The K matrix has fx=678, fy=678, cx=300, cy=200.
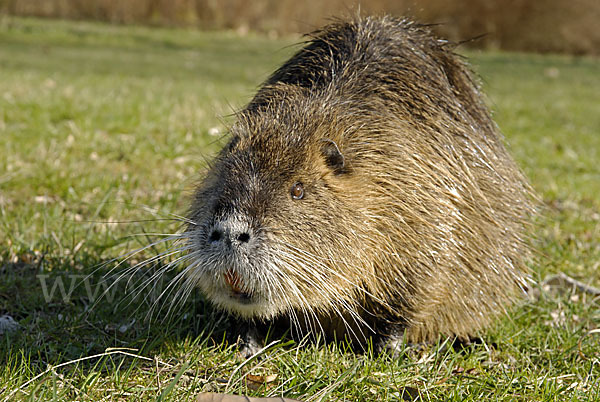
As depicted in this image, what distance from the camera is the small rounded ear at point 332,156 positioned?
7.33 feet

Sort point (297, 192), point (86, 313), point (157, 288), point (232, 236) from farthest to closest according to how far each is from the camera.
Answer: point (157, 288) → point (86, 313) → point (297, 192) → point (232, 236)

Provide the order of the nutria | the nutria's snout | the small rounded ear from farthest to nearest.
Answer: the small rounded ear → the nutria → the nutria's snout

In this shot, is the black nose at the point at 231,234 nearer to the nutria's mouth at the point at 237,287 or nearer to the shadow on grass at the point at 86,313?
the nutria's mouth at the point at 237,287

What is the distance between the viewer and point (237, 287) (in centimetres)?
204

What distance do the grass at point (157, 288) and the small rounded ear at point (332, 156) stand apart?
639 mm

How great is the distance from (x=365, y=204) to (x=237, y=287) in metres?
0.51

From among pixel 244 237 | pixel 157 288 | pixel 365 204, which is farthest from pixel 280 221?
pixel 157 288

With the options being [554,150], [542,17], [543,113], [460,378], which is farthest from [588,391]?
[542,17]

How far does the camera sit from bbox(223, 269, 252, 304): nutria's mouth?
2.01 metres

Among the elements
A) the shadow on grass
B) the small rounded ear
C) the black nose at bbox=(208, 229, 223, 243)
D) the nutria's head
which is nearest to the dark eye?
the nutria's head

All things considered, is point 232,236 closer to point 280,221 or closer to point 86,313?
point 280,221

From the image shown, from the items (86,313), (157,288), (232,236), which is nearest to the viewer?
(232,236)

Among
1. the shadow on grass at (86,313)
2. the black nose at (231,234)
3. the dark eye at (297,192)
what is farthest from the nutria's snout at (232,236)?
the shadow on grass at (86,313)

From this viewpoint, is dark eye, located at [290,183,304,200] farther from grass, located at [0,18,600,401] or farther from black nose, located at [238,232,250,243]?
grass, located at [0,18,600,401]
